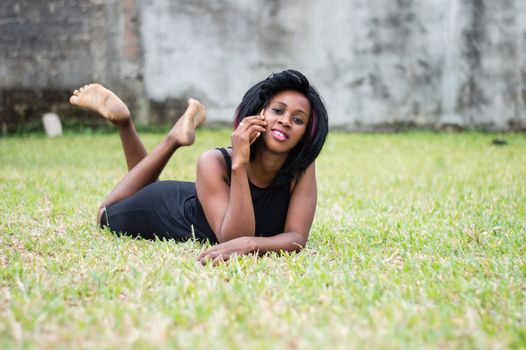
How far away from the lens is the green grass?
195 cm

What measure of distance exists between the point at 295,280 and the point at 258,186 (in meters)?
0.93

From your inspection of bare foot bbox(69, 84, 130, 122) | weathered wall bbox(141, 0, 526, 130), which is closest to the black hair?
bare foot bbox(69, 84, 130, 122)

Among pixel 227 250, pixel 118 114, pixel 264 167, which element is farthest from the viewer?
pixel 118 114

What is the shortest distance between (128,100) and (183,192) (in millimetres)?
6390

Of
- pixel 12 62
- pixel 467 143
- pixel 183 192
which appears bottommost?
pixel 467 143

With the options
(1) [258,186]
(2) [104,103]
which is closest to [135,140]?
(2) [104,103]

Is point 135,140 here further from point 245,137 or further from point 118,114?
point 245,137

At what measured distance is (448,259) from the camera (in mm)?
3049

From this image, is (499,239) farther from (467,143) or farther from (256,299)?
(467,143)

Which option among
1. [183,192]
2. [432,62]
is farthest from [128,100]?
[183,192]

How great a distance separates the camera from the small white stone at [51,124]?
974 centimetres

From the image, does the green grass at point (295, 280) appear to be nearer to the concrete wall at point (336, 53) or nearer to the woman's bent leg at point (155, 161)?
the woman's bent leg at point (155, 161)

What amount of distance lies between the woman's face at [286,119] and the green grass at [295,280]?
551mm

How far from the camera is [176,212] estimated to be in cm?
378
